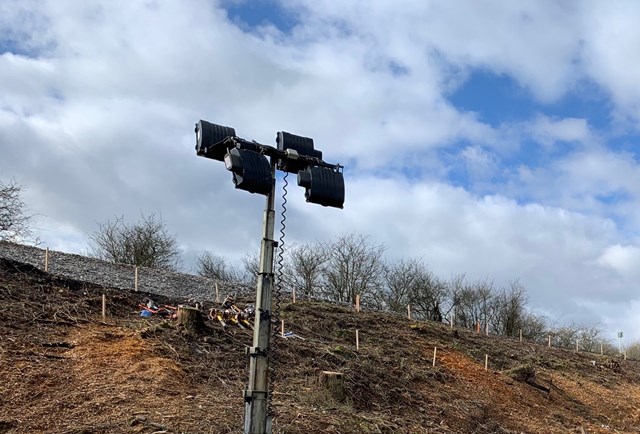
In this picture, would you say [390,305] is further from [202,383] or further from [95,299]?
[202,383]

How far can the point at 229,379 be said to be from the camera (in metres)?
9.10

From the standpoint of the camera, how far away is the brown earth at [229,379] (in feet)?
23.2

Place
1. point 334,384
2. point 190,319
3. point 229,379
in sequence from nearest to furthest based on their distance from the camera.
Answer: point 229,379, point 334,384, point 190,319

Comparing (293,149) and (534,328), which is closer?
(293,149)

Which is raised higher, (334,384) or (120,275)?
(120,275)

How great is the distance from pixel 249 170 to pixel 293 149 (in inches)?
24.6

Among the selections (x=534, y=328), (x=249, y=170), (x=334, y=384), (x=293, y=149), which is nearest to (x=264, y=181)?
(x=249, y=170)

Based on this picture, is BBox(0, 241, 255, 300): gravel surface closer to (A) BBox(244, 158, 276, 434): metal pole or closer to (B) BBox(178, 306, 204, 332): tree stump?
(B) BBox(178, 306, 204, 332): tree stump

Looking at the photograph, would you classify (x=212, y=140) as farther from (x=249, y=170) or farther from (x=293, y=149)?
(x=293, y=149)

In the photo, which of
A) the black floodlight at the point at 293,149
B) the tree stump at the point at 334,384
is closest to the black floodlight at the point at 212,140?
the black floodlight at the point at 293,149

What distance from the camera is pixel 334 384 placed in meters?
9.31

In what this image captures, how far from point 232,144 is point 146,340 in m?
5.68

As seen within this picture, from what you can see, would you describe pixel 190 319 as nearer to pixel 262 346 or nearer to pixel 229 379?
pixel 229 379

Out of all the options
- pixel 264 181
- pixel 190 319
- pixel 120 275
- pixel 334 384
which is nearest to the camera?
pixel 264 181
